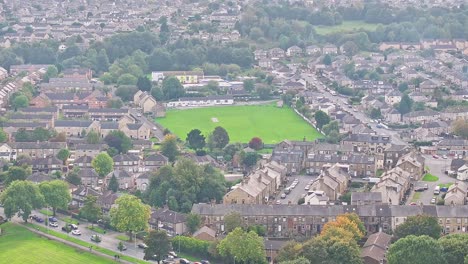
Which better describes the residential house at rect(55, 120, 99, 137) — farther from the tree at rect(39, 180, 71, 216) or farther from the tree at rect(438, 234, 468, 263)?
the tree at rect(438, 234, 468, 263)

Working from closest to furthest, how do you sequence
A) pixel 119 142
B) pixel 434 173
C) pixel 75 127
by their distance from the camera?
pixel 434 173 < pixel 119 142 < pixel 75 127

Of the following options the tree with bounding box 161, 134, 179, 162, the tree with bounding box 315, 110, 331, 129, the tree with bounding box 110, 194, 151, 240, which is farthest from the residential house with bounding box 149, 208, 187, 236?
the tree with bounding box 315, 110, 331, 129

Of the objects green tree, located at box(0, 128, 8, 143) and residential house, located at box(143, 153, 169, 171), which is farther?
green tree, located at box(0, 128, 8, 143)

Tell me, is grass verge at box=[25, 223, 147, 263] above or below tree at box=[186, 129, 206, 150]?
above

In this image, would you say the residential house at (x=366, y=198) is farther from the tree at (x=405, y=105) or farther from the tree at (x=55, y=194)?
the tree at (x=405, y=105)

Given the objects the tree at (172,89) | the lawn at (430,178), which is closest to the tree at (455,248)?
the lawn at (430,178)

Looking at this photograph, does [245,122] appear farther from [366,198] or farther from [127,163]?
[366,198]

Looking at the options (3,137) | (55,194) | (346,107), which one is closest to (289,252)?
(55,194)
